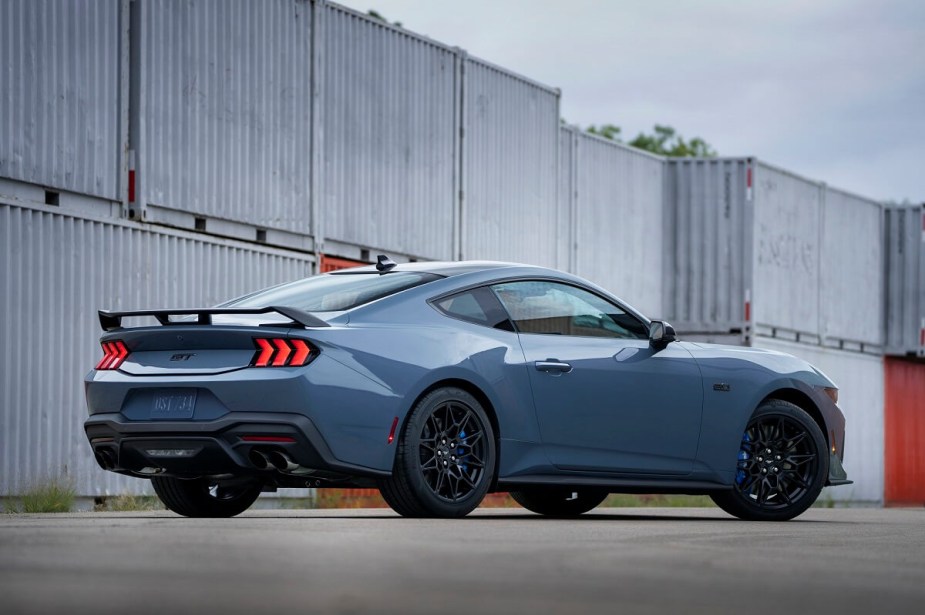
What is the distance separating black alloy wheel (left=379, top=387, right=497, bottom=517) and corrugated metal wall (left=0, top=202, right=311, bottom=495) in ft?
18.0

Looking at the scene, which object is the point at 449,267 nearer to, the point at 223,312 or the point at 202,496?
the point at 223,312

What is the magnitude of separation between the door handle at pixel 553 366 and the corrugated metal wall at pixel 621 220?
13860 millimetres

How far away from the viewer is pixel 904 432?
28.1 m

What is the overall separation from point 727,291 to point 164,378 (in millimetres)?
17758

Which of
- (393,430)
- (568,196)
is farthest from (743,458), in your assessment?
(568,196)

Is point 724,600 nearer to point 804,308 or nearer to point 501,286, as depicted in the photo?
point 501,286

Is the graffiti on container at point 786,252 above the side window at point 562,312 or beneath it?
above

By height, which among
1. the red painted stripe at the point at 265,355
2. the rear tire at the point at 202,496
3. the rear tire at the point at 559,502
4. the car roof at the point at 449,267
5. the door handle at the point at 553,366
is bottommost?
the rear tire at the point at 559,502

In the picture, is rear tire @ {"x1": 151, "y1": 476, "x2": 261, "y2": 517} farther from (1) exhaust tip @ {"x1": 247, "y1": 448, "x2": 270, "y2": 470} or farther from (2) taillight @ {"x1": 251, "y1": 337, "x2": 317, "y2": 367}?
(2) taillight @ {"x1": 251, "y1": 337, "x2": 317, "y2": 367}

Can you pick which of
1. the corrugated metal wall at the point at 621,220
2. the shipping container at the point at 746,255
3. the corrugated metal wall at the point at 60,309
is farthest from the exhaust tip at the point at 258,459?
the shipping container at the point at 746,255

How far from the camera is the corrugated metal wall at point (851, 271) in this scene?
88.7 ft

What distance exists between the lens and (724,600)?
4.45 metres

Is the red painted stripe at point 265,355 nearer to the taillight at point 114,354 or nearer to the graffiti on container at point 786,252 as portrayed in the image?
the taillight at point 114,354

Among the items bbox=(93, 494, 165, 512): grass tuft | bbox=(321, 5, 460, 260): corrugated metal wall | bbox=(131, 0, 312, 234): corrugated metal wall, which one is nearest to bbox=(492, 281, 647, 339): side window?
bbox=(93, 494, 165, 512): grass tuft
